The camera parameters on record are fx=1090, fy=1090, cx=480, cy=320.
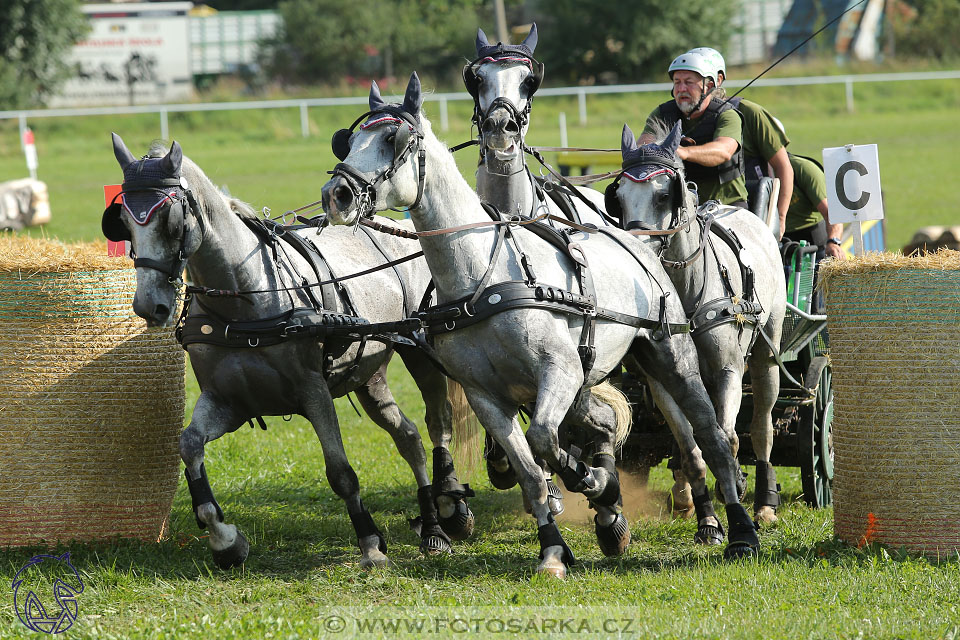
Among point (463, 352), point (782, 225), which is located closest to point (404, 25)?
point (782, 225)

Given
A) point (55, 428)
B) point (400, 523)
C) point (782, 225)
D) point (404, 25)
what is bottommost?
point (400, 523)

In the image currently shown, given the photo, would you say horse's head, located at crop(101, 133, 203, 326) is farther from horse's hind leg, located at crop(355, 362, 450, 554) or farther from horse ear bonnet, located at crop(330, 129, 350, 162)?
horse's hind leg, located at crop(355, 362, 450, 554)

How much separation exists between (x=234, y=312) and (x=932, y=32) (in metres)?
37.6

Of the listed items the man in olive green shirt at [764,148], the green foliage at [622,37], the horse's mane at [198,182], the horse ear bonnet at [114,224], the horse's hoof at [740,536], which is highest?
the green foliage at [622,37]

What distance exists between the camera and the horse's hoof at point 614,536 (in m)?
5.63

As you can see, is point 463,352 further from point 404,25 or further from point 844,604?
point 404,25

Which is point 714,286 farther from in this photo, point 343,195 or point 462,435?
point 343,195

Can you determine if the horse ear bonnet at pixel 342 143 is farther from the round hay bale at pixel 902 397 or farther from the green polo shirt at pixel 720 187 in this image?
the green polo shirt at pixel 720 187

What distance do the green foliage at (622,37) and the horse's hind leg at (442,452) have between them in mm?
29457

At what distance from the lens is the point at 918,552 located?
17.3ft

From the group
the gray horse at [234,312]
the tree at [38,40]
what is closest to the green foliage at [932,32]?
the tree at [38,40]

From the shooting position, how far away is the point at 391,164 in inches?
181

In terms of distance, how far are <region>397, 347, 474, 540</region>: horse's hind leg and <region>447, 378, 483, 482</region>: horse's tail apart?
0.06 meters

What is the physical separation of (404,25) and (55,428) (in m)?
37.1
